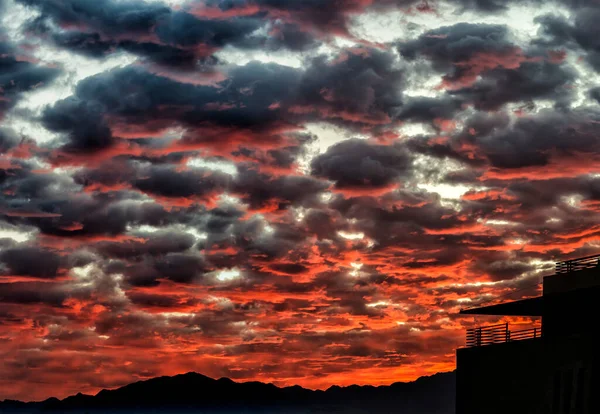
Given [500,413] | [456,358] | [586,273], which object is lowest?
[500,413]

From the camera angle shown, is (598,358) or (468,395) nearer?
(598,358)

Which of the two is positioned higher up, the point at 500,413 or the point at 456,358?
the point at 456,358

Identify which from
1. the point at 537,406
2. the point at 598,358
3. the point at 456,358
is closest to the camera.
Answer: the point at 598,358

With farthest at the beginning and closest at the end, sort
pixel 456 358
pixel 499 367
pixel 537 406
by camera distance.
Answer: pixel 456 358 < pixel 499 367 < pixel 537 406

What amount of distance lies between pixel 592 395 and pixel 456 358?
10134mm

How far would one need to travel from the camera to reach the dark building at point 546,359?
4081 centimetres

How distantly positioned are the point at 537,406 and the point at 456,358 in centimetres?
699

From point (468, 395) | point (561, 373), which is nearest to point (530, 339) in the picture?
point (561, 373)

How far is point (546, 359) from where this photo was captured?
4259 centimetres

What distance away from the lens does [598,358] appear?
132 feet

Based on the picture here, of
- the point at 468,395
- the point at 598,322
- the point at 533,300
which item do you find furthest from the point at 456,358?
the point at 598,322

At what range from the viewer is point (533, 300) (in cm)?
4606

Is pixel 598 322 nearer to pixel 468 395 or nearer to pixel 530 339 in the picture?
pixel 530 339

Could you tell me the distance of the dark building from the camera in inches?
1607
